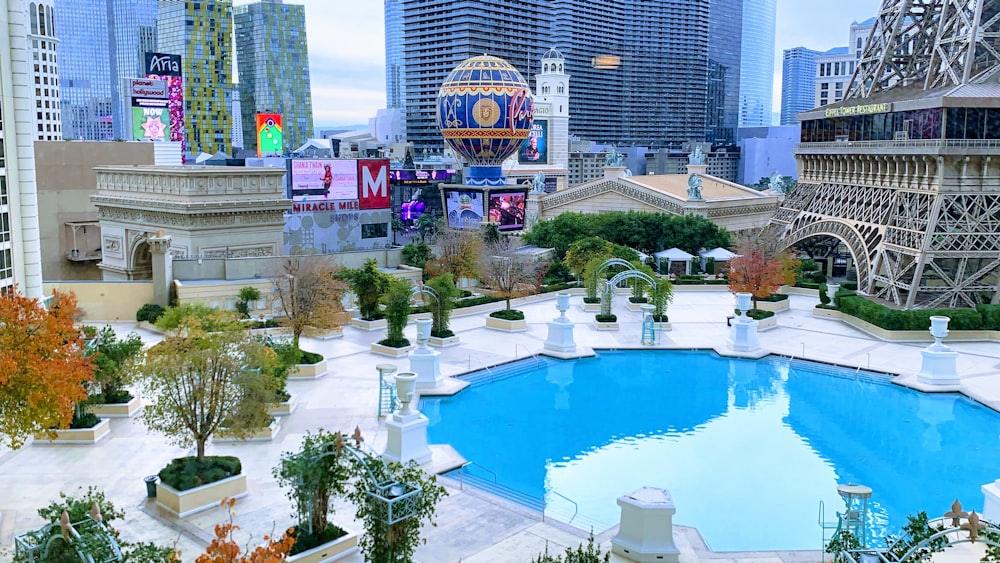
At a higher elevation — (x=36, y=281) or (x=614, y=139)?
(x=614, y=139)

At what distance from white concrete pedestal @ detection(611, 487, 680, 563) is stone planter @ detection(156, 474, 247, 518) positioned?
7.41 metres

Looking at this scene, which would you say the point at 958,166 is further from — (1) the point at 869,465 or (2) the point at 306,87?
(2) the point at 306,87

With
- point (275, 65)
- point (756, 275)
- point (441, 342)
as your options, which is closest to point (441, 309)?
point (441, 342)

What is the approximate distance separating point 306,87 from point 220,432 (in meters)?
158

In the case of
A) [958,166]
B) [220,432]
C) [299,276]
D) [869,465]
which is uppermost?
[958,166]

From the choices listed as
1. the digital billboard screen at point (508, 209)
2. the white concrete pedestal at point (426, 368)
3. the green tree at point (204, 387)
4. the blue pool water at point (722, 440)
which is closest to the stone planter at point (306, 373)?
the white concrete pedestal at point (426, 368)

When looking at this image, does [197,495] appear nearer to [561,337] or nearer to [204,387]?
[204,387]

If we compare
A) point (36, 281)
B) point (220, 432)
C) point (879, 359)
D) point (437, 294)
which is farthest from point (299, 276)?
point (879, 359)

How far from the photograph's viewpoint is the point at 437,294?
103 feet

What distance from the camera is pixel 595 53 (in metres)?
160

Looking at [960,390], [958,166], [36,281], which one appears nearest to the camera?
[36,281]

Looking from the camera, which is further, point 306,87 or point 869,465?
point 306,87

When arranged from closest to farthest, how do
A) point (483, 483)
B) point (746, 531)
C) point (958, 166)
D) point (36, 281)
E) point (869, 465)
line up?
point (746, 531) → point (483, 483) → point (869, 465) → point (36, 281) → point (958, 166)

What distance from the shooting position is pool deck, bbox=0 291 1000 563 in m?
15.5
